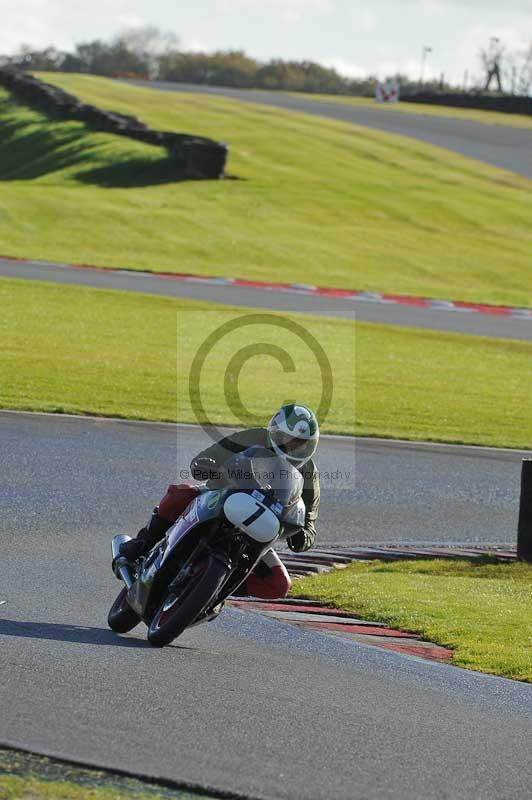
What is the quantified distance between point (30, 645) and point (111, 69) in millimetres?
111555

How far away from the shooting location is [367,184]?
44.8 meters

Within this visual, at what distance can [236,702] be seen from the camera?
6055 millimetres

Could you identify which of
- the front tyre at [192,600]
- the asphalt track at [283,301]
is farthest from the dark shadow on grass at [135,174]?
the front tyre at [192,600]

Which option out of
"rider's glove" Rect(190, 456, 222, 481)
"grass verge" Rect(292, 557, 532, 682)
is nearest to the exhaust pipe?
"rider's glove" Rect(190, 456, 222, 481)

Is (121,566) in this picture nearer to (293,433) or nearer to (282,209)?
(293,433)

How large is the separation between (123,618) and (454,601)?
9.02ft

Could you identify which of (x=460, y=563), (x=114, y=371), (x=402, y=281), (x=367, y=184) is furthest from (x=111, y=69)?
(x=460, y=563)

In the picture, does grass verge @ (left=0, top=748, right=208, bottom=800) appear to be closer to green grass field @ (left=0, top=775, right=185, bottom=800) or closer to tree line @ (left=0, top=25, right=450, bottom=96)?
green grass field @ (left=0, top=775, right=185, bottom=800)

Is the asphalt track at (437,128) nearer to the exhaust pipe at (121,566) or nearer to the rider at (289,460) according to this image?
the exhaust pipe at (121,566)

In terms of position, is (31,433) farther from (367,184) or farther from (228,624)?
(367,184)

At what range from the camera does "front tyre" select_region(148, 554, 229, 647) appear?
6.67m

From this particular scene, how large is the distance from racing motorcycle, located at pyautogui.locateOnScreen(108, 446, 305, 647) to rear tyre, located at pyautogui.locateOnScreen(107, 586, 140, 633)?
0.41 ft

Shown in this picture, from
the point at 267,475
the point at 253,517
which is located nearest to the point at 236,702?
the point at 253,517

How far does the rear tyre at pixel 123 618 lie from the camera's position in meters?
7.39
